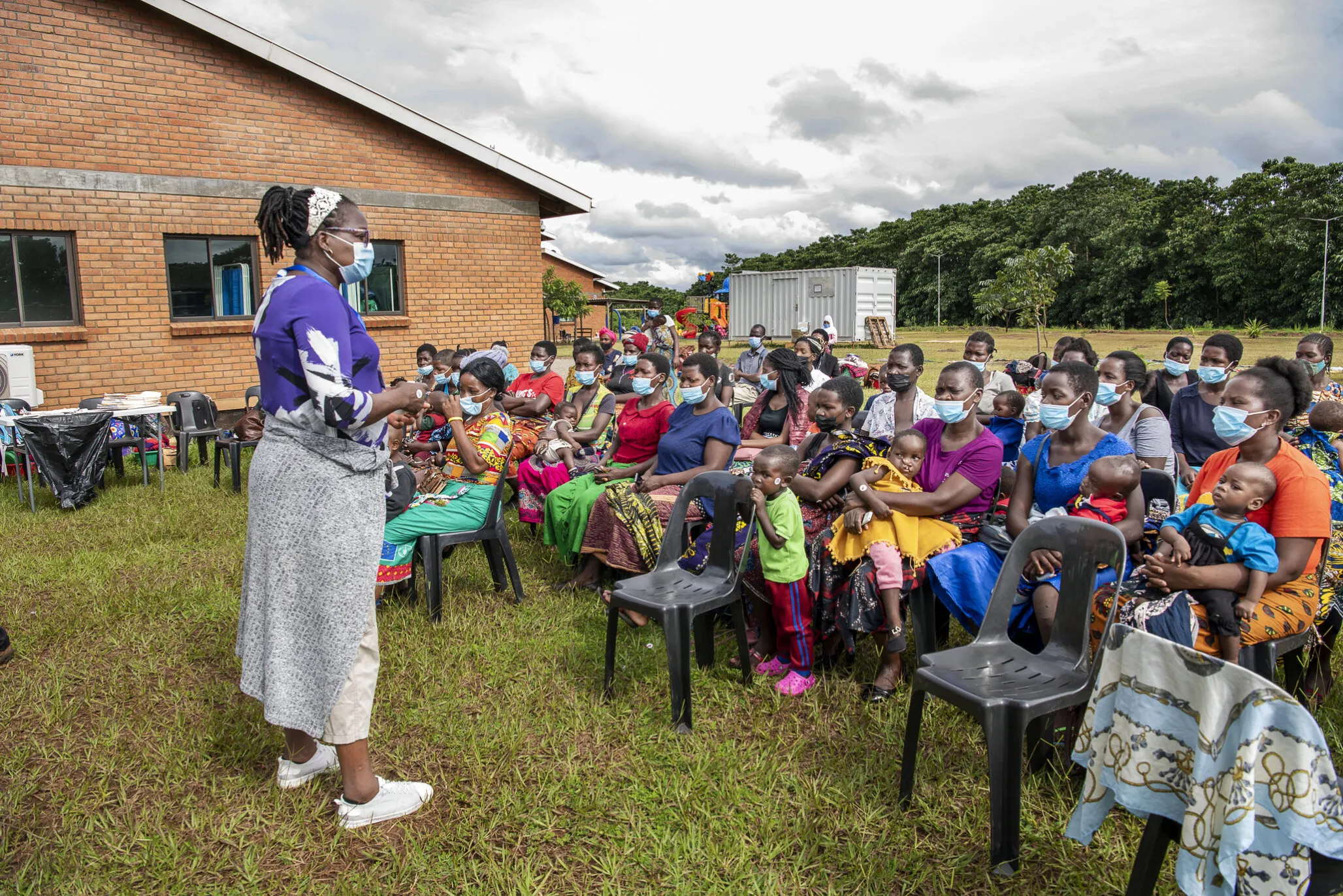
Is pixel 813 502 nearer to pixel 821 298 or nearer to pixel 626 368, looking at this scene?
pixel 626 368

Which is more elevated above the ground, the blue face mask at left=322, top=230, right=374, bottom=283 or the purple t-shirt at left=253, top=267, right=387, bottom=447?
the blue face mask at left=322, top=230, right=374, bottom=283

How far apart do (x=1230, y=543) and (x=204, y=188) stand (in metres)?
11.9

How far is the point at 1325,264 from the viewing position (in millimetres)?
28375

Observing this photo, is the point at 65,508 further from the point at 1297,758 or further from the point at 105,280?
the point at 1297,758

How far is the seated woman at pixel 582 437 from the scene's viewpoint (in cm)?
624

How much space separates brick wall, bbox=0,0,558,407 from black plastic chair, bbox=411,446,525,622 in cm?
752

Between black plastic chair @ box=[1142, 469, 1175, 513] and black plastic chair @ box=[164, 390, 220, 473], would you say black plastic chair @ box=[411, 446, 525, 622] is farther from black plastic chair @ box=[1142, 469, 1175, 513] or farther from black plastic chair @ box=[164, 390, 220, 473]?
black plastic chair @ box=[164, 390, 220, 473]

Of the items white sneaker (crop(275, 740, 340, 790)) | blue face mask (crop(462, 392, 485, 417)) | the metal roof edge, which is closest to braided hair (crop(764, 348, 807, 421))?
blue face mask (crop(462, 392, 485, 417))

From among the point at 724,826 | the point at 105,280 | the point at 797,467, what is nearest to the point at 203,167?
the point at 105,280

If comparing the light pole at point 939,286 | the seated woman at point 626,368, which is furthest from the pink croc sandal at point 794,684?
the light pole at point 939,286

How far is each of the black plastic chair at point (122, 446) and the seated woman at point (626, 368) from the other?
15.5 feet

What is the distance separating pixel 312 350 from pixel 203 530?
5.28 meters

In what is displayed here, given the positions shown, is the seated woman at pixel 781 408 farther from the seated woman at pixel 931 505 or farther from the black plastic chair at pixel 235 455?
the black plastic chair at pixel 235 455

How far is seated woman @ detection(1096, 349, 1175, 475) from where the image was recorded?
16.4 ft
